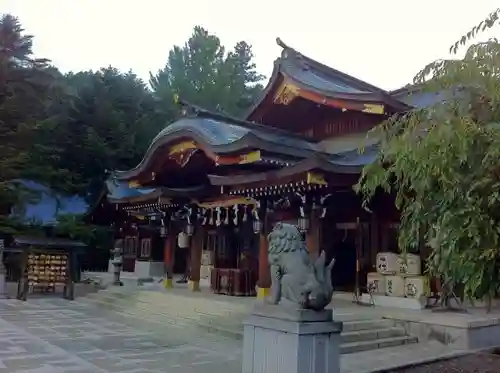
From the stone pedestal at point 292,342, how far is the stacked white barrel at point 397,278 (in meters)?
5.46

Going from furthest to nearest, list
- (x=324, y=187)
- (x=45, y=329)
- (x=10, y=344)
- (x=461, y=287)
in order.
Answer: (x=324, y=187) < (x=45, y=329) < (x=10, y=344) < (x=461, y=287)

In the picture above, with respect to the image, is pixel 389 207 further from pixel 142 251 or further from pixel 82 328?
pixel 142 251

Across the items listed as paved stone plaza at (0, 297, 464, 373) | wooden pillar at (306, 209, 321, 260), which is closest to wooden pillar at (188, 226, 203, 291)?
paved stone plaza at (0, 297, 464, 373)

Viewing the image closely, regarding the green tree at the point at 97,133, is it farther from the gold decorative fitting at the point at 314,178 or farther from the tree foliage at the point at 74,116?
the gold decorative fitting at the point at 314,178

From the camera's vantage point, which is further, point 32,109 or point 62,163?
point 62,163

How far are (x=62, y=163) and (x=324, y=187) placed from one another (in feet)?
56.3

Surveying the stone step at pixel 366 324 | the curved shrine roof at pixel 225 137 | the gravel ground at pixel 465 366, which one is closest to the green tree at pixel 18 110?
the curved shrine roof at pixel 225 137

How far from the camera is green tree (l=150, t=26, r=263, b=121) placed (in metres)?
39.2

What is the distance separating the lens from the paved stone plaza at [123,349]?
6.39 meters

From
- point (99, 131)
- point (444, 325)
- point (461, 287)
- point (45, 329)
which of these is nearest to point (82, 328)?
point (45, 329)

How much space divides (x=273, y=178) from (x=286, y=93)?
448cm

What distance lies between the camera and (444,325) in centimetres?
831

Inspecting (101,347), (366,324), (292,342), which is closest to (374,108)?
(366,324)

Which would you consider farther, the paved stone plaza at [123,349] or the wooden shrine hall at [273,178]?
the wooden shrine hall at [273,178]
